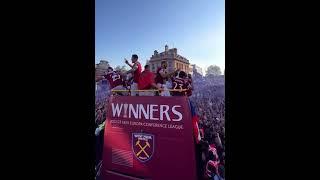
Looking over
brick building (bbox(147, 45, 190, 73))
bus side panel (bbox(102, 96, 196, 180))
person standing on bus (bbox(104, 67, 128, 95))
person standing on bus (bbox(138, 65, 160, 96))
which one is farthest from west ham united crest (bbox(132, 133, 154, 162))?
brick building (bbox(147, 45, 190, 73))

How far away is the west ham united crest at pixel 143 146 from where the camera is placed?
94.0 inches

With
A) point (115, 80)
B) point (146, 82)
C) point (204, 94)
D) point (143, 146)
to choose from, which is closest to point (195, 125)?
point (204, 94)

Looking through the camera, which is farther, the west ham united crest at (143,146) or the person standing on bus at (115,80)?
the person standing on bus at (115,80)

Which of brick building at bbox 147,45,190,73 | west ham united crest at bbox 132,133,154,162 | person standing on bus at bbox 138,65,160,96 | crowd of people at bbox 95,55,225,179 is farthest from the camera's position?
person standing on bus at bbox 138,65,160,96

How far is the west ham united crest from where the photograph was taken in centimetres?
239

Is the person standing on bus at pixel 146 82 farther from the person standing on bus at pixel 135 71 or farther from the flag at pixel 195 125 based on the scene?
the flag at pixel 195 125

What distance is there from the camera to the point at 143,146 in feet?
7.92

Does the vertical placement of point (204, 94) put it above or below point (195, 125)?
above

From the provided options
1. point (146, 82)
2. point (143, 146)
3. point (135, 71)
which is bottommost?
point (143, 146)

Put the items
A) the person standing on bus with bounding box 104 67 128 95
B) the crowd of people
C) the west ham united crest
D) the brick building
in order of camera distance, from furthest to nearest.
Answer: the person standing on bus with bounding box 104 67 128 95
the west ham united crest
the brick building
the crowd of people

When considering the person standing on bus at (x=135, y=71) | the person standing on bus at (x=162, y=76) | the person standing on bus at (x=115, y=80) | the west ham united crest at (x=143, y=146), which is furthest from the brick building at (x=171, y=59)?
the west ham united crest at (x=143, y=146)

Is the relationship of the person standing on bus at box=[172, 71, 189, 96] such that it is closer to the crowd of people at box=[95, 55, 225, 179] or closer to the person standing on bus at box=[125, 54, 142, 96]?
the crowd of people at box=[95, 55, 225, 179]

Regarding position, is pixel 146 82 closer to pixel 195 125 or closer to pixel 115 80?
pixel 115 80
